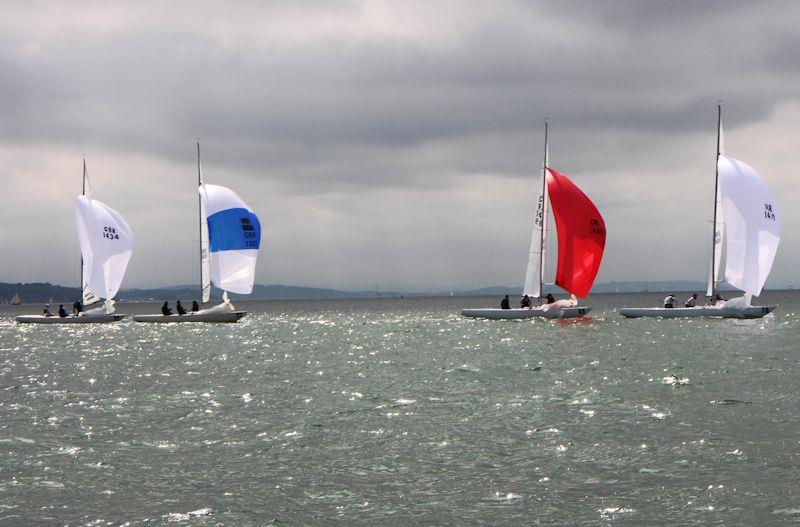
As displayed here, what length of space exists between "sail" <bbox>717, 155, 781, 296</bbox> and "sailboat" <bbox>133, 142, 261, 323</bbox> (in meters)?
34.3

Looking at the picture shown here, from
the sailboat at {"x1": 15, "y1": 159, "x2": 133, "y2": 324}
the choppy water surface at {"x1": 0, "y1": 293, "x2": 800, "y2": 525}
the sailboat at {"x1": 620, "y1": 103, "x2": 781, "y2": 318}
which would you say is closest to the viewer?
the choppy water surface at {"x1": 0, "y1": 293, "x2": 800, "y2": 525}

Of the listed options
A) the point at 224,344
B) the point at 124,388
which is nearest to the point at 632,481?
the point at 124,388

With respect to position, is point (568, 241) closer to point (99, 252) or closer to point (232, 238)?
point (232, 238)

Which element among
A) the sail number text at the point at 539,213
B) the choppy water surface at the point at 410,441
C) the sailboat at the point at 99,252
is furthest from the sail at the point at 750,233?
the sailboat at the point at 99,252

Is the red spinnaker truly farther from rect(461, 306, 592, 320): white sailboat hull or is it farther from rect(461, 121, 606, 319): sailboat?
rect(461, 306, 592, 320): white sailboat hull

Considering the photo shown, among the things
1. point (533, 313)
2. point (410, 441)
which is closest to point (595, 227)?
point (533, 313)

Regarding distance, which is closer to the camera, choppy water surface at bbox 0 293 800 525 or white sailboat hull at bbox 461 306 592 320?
choppy water surface at bbox 0 293 800 525

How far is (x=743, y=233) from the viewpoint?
176 feet

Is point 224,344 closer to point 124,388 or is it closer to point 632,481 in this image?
point 124,388

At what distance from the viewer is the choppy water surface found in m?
12.1

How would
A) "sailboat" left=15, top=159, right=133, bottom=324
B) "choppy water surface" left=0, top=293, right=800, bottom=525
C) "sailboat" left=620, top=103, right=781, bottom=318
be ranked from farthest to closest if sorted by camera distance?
"sailboat" left=15, top=159, right=133, bottom=324
"sailboat" left=620, top=103, right=781, bottom=318
"choppy water surface" left=0, top=293, right=800, bottom=525

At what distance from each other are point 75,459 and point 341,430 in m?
5.50

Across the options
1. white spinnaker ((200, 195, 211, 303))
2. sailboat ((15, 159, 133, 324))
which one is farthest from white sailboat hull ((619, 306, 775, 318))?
sailboat ((15, 159, 133, 324))

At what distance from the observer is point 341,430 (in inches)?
715
